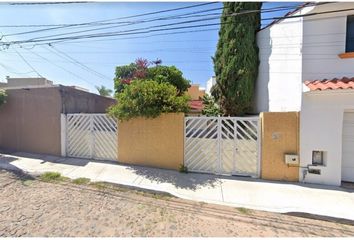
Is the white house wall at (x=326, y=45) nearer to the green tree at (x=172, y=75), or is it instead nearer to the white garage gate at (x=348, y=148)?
the white garage gate at (x=348, y=148)

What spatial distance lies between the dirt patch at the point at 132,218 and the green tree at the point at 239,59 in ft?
A: 14.0

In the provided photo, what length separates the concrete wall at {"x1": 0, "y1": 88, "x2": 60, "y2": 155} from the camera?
802 centimetres

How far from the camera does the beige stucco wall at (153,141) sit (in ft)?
21.2

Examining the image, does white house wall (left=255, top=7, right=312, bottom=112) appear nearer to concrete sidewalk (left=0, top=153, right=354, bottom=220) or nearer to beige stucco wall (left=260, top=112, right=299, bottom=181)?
beige stucco wall (left=260, top=112, right=299, bottom=181)

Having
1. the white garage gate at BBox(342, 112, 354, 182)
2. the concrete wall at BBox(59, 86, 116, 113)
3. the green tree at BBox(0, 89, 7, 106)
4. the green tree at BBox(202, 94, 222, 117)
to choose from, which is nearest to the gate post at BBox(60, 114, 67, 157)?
the concrete wall at BBox(59, 86, 116, 113)

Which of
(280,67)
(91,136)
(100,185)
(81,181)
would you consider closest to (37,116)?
(91,136)

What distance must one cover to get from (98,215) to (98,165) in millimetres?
3267

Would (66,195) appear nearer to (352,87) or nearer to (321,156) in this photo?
(321,156)

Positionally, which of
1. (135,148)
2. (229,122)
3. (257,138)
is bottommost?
(135,148)

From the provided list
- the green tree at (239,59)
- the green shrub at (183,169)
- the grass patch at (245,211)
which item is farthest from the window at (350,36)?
the green shrub at (183,169)

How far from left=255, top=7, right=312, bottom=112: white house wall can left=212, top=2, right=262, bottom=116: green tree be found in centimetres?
35

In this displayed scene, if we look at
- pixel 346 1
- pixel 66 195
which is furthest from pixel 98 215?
pixel 346 1

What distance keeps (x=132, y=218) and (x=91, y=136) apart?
4.55m

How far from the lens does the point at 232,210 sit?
165 inches
